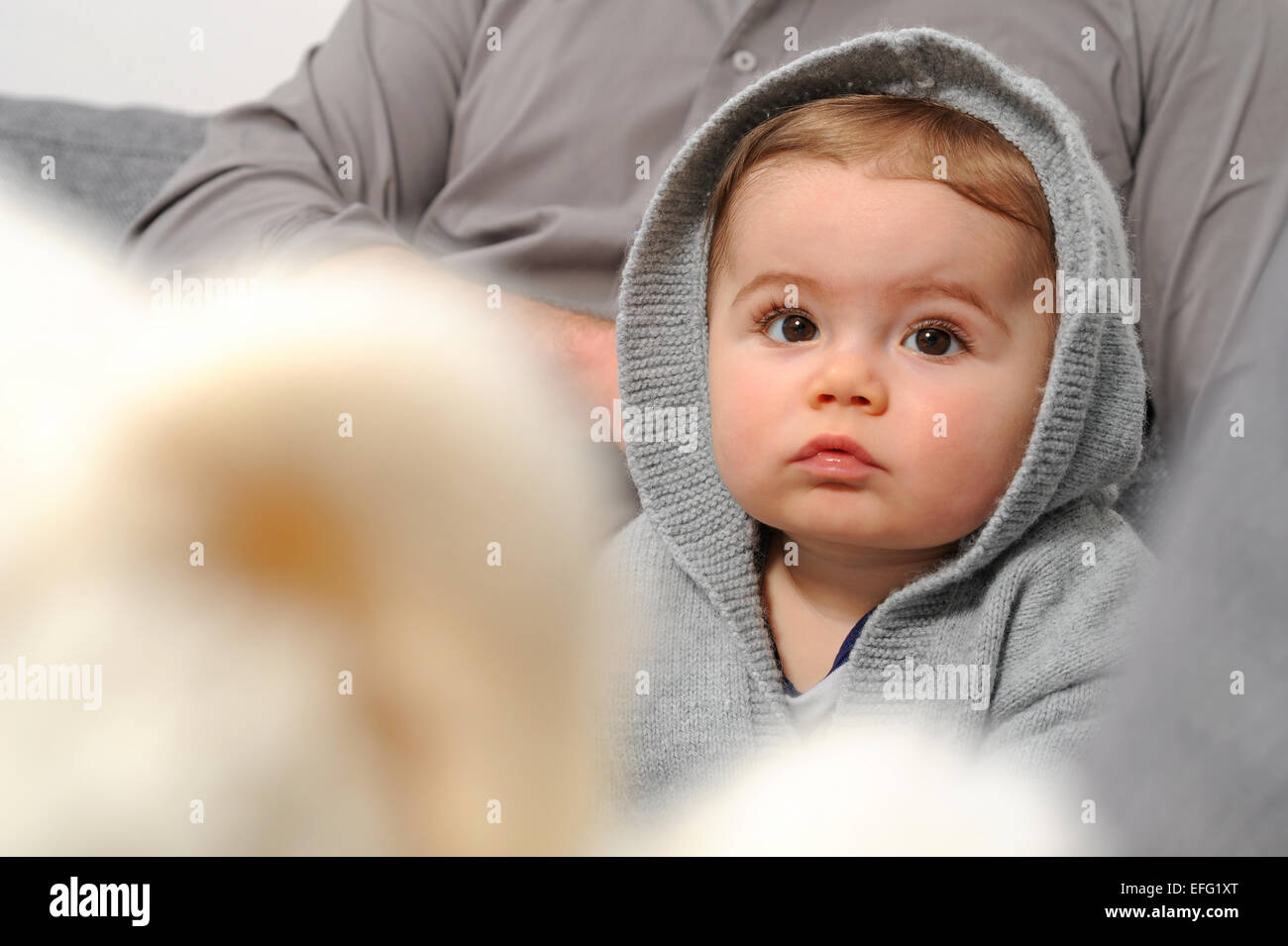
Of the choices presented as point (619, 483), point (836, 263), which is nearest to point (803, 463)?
point (836, 263)

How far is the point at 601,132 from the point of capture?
1.00 metres

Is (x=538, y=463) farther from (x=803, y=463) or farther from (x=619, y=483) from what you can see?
(x=619, y=483)

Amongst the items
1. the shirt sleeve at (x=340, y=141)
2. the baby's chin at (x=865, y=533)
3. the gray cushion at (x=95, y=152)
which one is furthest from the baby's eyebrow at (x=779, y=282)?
the gray cushion at (x=95, y=152)

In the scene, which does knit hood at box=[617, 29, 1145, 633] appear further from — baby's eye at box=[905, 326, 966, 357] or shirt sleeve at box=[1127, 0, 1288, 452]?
shirt sleeve at box=[1127, 0, 1288, 452]

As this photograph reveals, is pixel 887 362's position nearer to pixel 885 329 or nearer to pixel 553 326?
pixel 885 329

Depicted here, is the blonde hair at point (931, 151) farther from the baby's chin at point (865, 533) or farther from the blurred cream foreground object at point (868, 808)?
the blurred cream foreground object at point (868, 808)

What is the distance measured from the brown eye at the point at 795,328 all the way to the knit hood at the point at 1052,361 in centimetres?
10

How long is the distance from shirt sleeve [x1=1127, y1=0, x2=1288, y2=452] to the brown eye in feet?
1.14

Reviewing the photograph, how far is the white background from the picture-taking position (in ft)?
5.14

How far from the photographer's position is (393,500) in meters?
0.46

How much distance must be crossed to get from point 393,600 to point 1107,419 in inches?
18.1

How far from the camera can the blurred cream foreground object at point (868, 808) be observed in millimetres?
438

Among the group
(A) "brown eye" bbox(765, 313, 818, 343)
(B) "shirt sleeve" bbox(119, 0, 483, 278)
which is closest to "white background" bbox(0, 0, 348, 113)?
(B) "shirt sleeve" bbox(119, 0, 483, 278)

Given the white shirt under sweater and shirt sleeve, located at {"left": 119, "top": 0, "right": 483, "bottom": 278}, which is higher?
shirt sleeve, located at {"left": 119, "top": 0, "right": 483, "bottom": 278}
